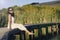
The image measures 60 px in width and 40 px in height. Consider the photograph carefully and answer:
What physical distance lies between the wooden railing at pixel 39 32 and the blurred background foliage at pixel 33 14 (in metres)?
0.07

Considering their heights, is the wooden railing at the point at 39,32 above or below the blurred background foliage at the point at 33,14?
below

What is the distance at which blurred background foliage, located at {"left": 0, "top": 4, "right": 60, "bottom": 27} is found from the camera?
2562mm

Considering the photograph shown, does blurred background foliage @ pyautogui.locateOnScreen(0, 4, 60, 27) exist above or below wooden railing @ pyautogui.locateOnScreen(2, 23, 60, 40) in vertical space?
above

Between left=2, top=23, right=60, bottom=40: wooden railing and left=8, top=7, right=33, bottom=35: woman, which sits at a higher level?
left=8, top=7, right=33, bottom=35: woman

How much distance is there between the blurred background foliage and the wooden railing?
67 millimetres

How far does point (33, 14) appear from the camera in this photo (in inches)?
107

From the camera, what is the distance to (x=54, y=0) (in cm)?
289

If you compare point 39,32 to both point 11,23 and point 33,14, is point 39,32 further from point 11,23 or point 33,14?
point 11,23

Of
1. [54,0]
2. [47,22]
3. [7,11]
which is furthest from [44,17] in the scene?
[7,11]

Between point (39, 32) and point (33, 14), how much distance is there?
0.26 m

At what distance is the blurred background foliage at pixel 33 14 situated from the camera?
101 inches

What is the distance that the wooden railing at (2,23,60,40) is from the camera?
2521 millimetres

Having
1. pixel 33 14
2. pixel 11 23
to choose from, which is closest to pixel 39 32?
pixel 33 14

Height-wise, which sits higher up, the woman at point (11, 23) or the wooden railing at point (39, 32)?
the woman at point (11, 23)
